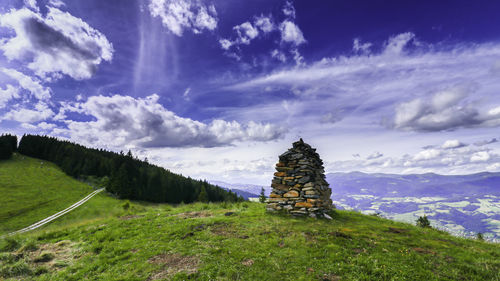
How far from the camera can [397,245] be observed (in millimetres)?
9391

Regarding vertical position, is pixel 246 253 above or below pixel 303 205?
below

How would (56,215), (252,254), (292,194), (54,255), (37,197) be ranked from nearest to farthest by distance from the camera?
(252,254) < (54,255) < (292,194) < (56,215) < (37,197)

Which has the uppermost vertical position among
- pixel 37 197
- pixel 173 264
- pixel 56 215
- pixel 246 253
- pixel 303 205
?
pixel 303 205

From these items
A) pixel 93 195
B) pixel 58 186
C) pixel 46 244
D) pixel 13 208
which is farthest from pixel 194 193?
pixel 46 244

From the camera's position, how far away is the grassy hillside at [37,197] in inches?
1705

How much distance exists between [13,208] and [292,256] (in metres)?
69.0

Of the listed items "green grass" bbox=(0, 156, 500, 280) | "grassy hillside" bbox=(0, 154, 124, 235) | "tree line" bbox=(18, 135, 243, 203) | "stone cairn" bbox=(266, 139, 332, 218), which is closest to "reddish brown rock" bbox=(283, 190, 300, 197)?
"stone cairn" bbox=(266, 139, 332, 218)

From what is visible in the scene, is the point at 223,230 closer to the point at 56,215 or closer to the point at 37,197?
the point at 56,215


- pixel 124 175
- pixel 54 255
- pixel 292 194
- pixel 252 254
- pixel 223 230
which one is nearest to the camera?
pixel 252 254

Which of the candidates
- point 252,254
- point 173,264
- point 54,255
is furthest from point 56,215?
point 252,254

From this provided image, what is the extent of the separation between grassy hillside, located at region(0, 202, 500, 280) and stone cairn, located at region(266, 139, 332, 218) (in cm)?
231

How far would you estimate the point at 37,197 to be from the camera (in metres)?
55.4

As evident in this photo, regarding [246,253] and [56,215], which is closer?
[246,253]

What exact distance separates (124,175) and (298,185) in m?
76.1
